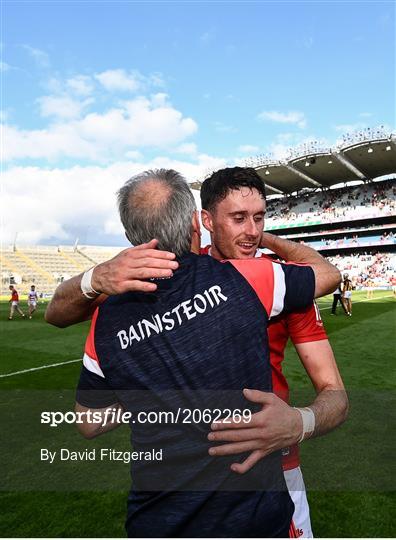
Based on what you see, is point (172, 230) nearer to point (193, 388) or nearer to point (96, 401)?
point (193, 388)

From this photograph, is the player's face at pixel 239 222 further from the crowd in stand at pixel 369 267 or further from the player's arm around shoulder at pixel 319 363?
the crowd in stand at pixel 369 267

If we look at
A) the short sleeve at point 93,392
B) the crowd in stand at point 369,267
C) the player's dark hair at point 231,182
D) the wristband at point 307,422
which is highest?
the player's dark hair at point 231,182

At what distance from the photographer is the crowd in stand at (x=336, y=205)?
52906 millimetres

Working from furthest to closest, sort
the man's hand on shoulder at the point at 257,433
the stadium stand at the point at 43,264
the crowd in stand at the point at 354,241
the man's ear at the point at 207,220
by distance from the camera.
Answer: the crowd in stand at the point at 354,241 → the stadium stand at the point at 43,264 → the man's ear at the point at 207,220 → the man's hand on shoulder at the point at 257,433

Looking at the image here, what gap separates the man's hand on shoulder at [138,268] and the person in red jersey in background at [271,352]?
49 centimetres

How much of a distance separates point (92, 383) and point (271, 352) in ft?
2.55

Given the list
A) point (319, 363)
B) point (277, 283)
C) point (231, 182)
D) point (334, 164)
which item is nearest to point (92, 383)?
point (277, 283)

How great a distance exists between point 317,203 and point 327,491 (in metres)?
60.1

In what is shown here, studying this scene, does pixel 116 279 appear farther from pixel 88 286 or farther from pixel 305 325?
pixel 305 325

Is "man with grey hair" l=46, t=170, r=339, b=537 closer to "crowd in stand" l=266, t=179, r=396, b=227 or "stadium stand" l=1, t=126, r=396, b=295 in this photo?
"stadium stand" l=1, t=126, r=396, b=295

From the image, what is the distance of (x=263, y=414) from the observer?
1274 mm

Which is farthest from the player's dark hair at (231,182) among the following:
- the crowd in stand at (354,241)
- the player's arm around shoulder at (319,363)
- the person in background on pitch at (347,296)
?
the crowd in stand at (354,241)

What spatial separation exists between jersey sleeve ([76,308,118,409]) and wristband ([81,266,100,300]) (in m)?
0.07

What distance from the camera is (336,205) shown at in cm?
5747
